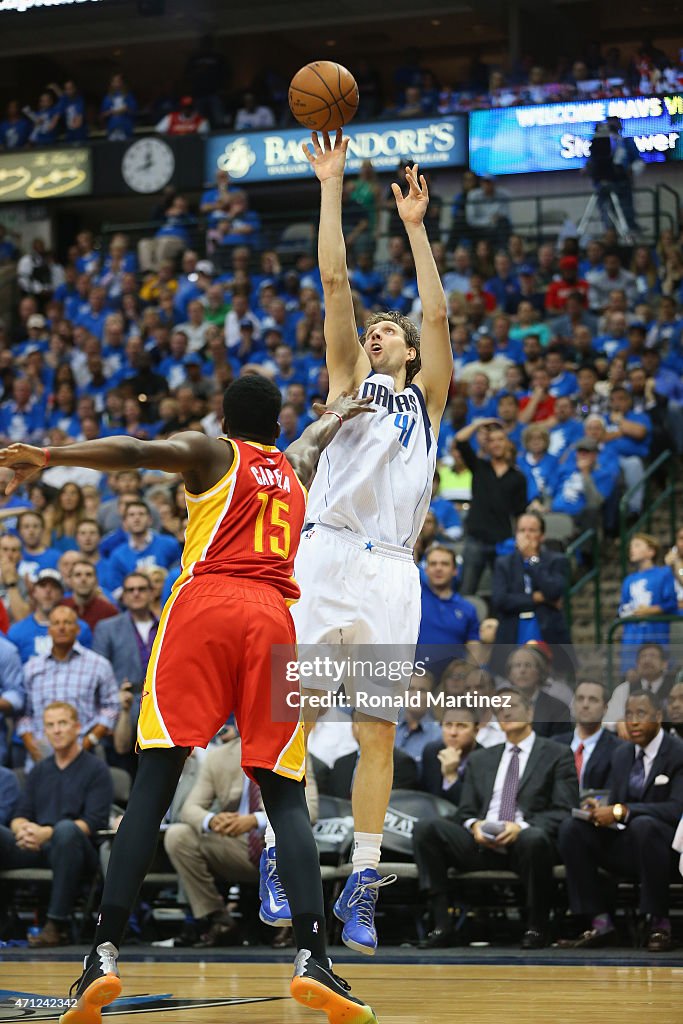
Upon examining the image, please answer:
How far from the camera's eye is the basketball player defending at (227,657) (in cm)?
452

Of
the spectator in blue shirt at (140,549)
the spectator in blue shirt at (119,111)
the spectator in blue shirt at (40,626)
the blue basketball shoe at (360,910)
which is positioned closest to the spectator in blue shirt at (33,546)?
the spectator in blue shirt at (140,549)

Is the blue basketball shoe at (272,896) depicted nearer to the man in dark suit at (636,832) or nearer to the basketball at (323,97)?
the man in dark suit at (636,832)

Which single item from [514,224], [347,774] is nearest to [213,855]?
[347,774]

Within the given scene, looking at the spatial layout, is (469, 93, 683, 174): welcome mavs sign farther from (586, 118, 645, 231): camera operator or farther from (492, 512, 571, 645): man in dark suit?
(492, 512, 571, 645): man in dark suit

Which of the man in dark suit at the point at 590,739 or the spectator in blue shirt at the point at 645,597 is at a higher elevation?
the spectator in blue shirt at the point at 645,597

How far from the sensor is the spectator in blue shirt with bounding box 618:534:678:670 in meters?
10.2

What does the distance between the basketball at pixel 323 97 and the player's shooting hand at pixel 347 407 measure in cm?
138

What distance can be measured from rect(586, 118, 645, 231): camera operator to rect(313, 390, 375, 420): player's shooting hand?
11.7 meters

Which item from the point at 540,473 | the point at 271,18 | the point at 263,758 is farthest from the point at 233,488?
the point at 271,18

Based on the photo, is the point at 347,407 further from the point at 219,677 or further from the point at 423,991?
the point at 423,991

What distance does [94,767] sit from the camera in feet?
30.0

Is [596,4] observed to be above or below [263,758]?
above

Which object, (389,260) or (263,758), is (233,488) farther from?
(389,260)

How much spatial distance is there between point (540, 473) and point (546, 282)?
4611mm
